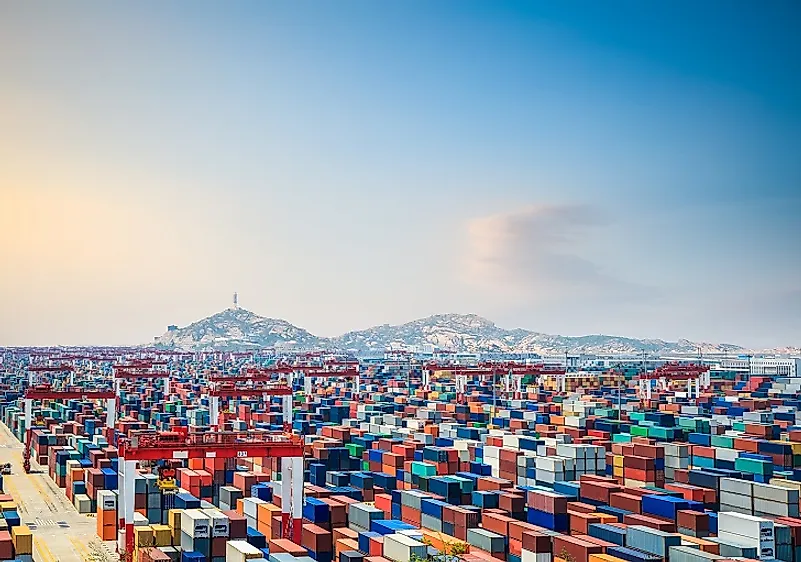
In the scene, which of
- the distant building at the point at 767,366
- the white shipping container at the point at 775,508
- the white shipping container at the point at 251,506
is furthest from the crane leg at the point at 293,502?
the distant building at the point at 767,366

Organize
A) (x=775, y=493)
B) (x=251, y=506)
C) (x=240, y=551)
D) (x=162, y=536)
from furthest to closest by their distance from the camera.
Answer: (x=775, y=493) < (x=251, y=506) < (x=162, y=536) < (x=240, y=551)

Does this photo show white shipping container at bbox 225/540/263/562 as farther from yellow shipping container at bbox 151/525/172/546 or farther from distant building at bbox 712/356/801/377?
distant building at bbox 712/356/801/377

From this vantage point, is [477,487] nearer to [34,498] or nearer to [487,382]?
[34,498]

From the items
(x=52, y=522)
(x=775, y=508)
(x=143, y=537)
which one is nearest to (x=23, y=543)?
(x=143, y=537)

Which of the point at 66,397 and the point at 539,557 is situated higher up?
the point at 66,397

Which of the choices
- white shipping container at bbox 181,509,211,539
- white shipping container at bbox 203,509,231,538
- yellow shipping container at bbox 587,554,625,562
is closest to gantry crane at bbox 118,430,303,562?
white shipping container at bbox 181,509,211,539

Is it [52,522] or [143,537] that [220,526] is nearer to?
[143,537]
